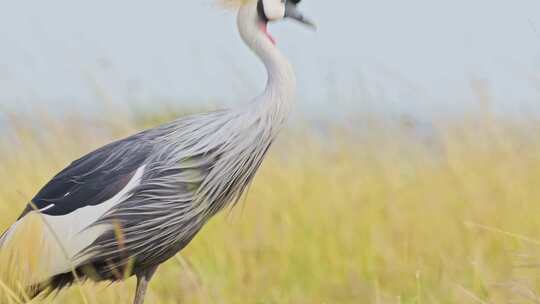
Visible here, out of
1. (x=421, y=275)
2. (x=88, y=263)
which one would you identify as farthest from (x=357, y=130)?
(x=88, y=263)

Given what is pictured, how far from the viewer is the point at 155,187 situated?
13.1ft

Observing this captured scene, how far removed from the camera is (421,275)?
4980mm

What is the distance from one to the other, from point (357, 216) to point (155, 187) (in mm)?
1937

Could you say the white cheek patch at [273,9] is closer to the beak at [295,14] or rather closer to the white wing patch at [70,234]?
the beak at [295,14]

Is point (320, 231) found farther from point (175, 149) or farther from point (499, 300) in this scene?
point (175, 149)

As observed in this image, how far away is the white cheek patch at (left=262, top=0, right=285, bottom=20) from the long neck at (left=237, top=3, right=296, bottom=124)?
0.04 meters

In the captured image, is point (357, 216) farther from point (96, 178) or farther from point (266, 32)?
point (96, 178)

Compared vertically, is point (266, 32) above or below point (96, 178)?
above

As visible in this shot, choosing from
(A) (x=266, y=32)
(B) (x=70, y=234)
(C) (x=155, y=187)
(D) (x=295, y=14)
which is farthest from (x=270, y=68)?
(B) (x=70, y=234)

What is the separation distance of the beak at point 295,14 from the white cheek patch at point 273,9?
4.5 inches

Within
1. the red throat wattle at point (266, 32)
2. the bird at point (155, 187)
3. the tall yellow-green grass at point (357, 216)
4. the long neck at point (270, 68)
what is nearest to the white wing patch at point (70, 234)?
the bird at point (155, 187)

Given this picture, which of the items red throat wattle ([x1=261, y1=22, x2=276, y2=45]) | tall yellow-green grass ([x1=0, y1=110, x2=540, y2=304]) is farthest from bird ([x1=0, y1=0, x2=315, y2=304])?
tall yellow-green grass ([x1=0, y1=110, x2=540, y2=304])

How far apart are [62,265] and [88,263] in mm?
108

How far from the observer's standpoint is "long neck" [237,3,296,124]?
397cm
